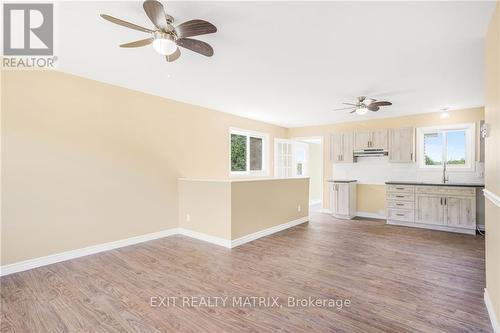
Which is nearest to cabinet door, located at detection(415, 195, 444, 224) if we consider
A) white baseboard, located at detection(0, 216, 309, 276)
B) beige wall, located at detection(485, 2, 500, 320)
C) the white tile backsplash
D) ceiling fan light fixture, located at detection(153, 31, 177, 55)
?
the white tile backsplash

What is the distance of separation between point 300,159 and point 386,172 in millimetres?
2587

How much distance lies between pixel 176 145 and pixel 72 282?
265 centimetres

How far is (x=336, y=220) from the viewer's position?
227 inches

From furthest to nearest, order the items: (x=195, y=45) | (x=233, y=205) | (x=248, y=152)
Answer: (x=248, y=152) → (x=233, y=205) → (x=195, y=45)

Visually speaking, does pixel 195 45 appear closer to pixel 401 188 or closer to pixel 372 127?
pixel 401 188

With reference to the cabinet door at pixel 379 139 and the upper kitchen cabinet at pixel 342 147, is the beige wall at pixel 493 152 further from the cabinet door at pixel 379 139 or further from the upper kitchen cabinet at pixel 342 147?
the upper kitchen cabinet at pixel 342 147

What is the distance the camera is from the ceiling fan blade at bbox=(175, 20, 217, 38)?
6.28 ft

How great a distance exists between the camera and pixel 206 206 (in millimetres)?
4113

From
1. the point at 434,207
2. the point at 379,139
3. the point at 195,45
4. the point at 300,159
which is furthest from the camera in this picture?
the point at 300,159

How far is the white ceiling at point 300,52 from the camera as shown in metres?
2.05

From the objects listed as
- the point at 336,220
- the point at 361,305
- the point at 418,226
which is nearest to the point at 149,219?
the point at 361,305

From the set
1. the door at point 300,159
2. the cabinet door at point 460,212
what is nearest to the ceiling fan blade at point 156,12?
the cabinet door at point 460,212

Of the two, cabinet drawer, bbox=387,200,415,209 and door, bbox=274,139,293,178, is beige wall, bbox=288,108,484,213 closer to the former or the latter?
door, bbox=274,139,293,178

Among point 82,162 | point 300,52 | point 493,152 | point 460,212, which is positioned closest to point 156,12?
point 300,52
